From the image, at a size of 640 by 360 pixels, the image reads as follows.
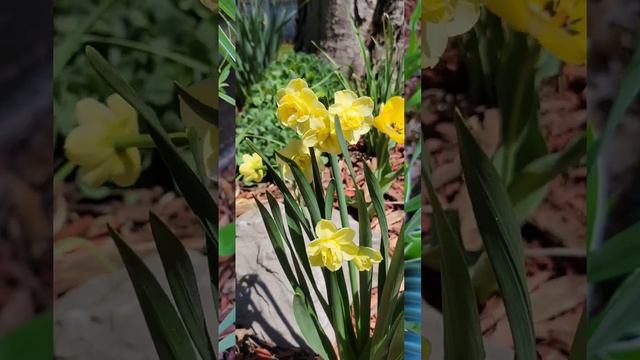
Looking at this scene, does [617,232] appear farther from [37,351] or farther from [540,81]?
[37,351]

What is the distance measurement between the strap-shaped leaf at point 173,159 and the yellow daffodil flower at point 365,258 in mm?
523

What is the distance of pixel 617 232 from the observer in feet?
4.38

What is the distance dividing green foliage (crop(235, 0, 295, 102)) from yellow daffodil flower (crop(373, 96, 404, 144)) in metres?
2.48

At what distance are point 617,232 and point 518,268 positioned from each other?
0.18 meters

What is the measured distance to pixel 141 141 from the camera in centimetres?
139

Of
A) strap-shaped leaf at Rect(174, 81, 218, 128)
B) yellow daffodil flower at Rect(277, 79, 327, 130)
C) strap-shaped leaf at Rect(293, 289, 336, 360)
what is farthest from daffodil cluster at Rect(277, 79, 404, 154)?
strap-shaped leaf at Rect(174, 81, 218, 128)

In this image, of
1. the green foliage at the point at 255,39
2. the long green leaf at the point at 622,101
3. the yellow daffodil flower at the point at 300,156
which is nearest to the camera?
the long green leaf at the point at 622,101

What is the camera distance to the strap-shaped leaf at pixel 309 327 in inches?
76.1

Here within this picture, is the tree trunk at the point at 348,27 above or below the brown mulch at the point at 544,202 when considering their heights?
above

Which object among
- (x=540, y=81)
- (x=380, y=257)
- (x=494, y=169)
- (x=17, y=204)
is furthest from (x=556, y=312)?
(x=17, y=204)

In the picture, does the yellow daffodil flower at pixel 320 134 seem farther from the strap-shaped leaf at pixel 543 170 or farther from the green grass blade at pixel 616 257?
the green grass blade at pixel 616 257

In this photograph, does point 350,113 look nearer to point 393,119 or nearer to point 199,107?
point 393,119

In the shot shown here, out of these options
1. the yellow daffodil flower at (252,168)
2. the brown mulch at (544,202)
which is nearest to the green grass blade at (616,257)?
the brown mulch at (544,202)

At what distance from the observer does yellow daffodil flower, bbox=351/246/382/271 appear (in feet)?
6.07
